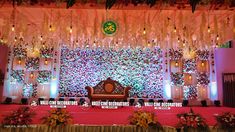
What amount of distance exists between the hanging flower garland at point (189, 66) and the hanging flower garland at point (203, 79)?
1.37 feet

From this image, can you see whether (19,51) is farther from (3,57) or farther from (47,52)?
(47,52)

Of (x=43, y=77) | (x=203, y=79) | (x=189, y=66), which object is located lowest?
(x=203, y=79)

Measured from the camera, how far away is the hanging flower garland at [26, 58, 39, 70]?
1206 centimetres

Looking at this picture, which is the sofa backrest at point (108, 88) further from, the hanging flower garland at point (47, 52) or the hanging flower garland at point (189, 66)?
the hanging flower garland at point (189, 66)

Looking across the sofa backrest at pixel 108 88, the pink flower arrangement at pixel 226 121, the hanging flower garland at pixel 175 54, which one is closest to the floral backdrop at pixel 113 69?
the hanging flower garland at pixel 175 54

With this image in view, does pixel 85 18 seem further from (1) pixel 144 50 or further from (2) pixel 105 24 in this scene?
(1) pixel 144 50

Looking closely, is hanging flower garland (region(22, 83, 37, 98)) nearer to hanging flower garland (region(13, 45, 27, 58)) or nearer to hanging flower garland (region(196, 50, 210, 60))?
hanging flower garland (region(13, 45, 27, 58))

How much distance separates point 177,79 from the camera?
1213 centimetres

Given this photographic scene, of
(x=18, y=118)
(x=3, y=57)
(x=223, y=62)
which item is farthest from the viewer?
(x=3, y=57)

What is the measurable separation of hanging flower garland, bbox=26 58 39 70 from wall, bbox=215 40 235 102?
963cm

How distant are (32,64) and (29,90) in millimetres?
1403

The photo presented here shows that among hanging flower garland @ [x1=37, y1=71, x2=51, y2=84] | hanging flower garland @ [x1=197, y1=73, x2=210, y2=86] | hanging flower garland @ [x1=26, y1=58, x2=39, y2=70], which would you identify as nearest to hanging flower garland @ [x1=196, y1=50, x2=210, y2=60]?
hanging flower garland @ [x1=197, y1=73, x2=210, y2=86]

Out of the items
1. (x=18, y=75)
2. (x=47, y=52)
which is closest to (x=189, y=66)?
(x=47, y=52)

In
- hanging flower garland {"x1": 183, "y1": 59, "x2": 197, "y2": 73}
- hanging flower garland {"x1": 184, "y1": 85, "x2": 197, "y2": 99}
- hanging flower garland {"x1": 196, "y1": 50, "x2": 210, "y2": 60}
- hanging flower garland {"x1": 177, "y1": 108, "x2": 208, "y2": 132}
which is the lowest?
hanging flower garland {"x1": 177, "y1": 108, "x2": 208, "y2": 132}
